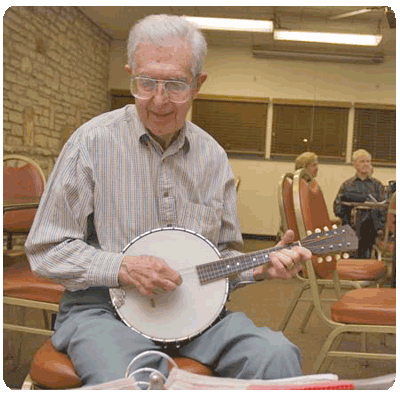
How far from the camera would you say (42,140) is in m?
6.61

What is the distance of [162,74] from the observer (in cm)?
135

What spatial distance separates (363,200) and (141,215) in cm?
505

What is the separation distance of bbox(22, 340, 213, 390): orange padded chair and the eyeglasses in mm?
591

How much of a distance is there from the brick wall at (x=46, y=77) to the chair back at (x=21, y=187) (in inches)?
112

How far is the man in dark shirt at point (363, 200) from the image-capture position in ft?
19.0

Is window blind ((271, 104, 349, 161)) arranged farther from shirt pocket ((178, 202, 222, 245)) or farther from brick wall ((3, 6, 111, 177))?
shirt pocket ((178, 202, 222, 245))

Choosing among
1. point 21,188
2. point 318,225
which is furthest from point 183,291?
point 21,188

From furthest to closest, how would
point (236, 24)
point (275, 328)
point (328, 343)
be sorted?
point (236, 24) → point (275, 328) → point (328, 343)

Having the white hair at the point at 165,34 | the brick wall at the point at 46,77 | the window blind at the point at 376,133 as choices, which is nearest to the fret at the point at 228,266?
the white hair at the point at 165,34

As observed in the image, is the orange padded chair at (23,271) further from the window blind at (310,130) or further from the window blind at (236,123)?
the window blind at (310,130)

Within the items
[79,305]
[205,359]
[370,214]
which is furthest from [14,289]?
[370,214]

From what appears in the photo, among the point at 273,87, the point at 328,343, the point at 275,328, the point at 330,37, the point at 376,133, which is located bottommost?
the point at 275,328

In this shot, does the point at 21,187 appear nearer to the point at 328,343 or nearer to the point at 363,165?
the point at 328,343

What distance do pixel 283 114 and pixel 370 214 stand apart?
379cm
